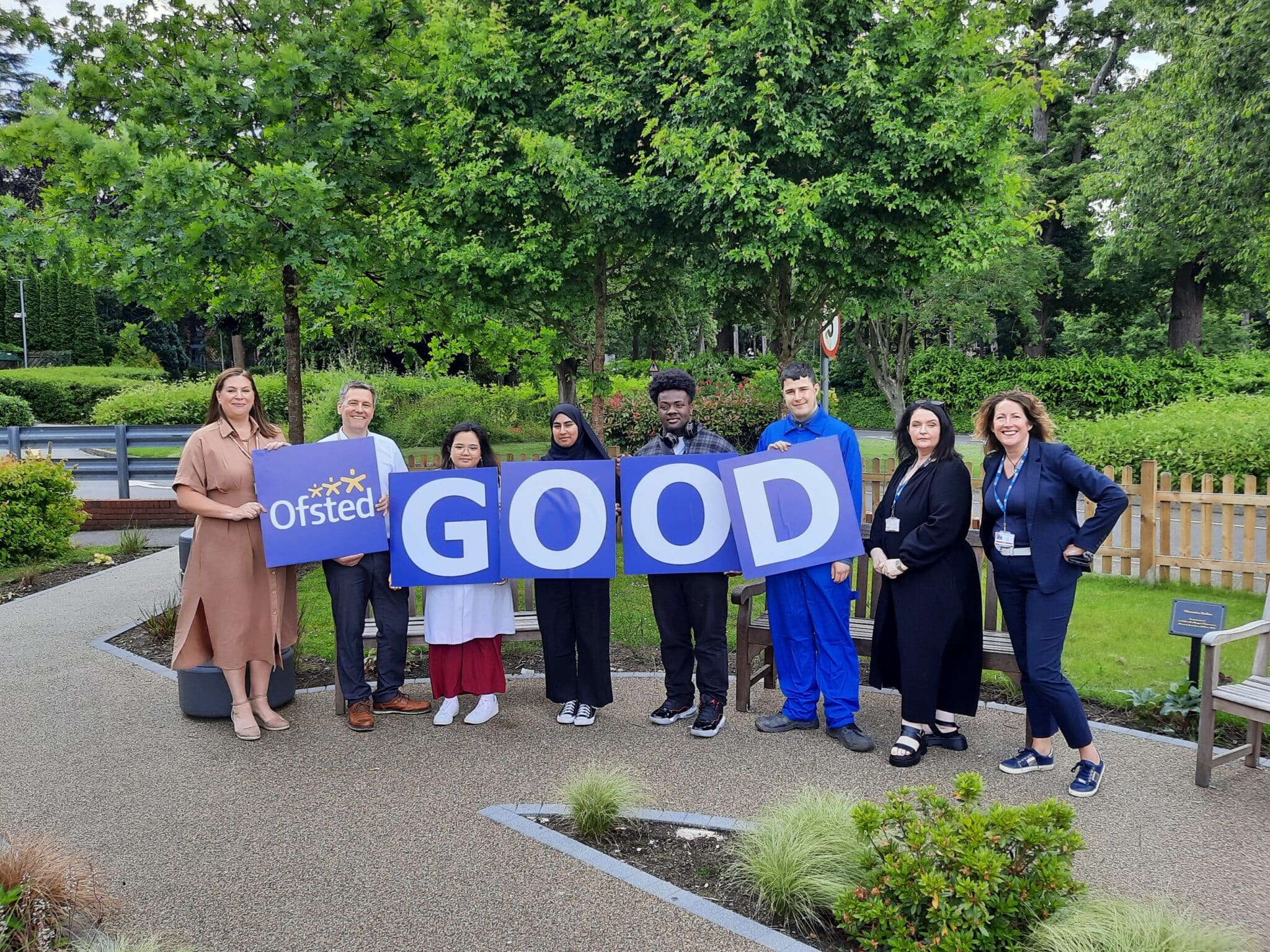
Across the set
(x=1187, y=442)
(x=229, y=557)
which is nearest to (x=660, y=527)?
(x=229, y=557)

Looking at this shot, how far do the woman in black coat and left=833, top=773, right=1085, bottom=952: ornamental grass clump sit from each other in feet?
5.72

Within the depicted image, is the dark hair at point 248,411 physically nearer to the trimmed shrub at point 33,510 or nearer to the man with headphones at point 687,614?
the man with headphones at point 687,614

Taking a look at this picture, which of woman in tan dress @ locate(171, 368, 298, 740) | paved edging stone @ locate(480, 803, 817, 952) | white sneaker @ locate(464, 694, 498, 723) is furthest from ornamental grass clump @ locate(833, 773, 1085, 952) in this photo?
woman in tan dress @ locate(171, 368, 298, 740)

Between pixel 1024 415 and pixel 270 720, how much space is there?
4.70 metres

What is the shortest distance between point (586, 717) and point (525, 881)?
6.36ft

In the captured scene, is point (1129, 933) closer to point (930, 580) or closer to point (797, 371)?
point (930, 580)

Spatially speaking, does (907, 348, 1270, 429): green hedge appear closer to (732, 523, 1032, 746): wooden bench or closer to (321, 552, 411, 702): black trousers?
(732, 523, 1032, 746): wooden bench

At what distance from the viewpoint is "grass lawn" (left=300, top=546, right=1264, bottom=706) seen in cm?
653

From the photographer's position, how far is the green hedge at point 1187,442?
11742mm

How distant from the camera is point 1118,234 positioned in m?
A: 24.2

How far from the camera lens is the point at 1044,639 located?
4598mm

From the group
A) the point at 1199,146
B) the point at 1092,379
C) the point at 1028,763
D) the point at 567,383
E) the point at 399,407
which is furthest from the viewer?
the point at 1092,379

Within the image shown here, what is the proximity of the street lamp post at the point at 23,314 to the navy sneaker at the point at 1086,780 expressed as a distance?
187 ft

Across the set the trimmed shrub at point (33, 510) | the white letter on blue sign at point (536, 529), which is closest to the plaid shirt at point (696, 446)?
the white letter on blue sign at point (536, 529)
